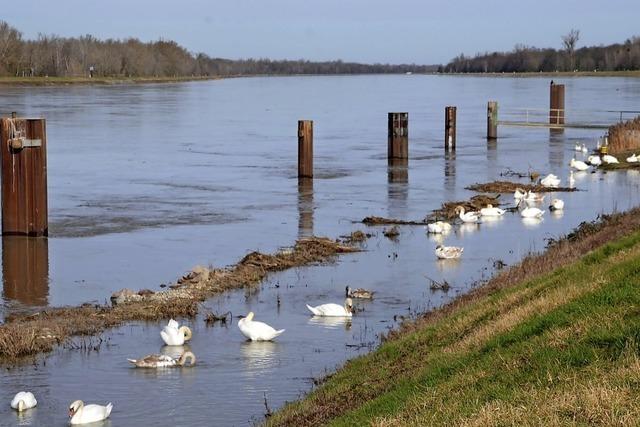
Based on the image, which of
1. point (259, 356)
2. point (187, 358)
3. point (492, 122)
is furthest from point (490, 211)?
point (492, 122)

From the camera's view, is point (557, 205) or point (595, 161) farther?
point (595, 161)

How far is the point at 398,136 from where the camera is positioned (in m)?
41.9

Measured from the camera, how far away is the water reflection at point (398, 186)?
28.4 metres

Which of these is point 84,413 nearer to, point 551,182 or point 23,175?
point 23,175

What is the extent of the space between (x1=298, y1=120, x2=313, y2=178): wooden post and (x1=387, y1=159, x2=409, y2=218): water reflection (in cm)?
251

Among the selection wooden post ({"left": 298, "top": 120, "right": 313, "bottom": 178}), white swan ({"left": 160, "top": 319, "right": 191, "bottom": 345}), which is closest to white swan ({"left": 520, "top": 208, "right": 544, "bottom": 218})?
wooden post ({"left": 298, "top": 120, "right": 313, "bottom": 178})

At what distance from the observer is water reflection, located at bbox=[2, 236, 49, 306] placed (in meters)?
18.2

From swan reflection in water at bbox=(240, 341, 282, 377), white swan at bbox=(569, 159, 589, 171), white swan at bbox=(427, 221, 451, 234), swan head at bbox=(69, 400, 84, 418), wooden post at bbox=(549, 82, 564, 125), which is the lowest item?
swan reflection in water at bbox=(240, 341, 282, 377)

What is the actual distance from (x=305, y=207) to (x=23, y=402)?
57.6 ft

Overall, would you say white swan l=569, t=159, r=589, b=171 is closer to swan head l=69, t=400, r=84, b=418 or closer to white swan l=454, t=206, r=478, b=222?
white swan l=454, t=206, r=478, b=222

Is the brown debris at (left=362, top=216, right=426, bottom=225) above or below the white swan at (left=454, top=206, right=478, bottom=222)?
below

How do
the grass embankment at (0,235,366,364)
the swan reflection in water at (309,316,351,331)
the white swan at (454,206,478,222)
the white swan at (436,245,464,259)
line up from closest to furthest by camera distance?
the grass embankment at (0,235,366,364)
the swan reflection in water at (309,316,351,331)
the white swan at (436,245,464,259)
the white swan at (454,206,478,222)

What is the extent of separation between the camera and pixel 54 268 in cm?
2048

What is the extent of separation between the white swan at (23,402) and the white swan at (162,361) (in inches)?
72.4
